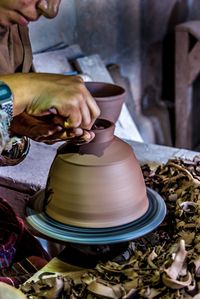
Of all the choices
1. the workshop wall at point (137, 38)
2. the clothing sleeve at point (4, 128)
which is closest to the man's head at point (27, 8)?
the clothing sleeve at point (4, 128)

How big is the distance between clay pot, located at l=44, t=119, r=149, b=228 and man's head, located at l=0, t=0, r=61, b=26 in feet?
1.24

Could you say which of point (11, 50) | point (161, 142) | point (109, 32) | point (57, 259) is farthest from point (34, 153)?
point (161, 142)

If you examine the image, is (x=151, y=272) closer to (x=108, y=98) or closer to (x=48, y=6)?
(x=108, y=98)

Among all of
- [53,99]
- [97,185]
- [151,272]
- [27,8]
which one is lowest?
[151,272]

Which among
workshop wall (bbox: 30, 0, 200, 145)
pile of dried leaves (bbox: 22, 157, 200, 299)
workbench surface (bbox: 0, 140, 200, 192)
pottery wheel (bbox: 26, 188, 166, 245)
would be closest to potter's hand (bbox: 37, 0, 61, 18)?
pottery wheel (bbox: 26, 188, 166, 245)

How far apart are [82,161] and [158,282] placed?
38 cm

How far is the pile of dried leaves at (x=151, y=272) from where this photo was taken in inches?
49.1

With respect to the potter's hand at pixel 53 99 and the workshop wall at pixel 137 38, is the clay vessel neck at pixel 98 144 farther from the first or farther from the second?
the workshop wall at pixel 137 38

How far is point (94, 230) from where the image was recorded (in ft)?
4.63

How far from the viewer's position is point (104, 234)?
1.40 m

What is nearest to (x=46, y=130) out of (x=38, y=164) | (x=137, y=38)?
(x=38, y=164)

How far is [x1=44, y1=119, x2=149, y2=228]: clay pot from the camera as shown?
4.64 ft

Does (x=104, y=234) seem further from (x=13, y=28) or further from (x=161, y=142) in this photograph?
(x=161, y=142)

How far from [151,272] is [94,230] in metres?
0.20
